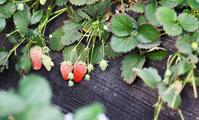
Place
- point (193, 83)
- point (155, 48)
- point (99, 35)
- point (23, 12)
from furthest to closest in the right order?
1. point (23, 12)
2. point (99, 35)
3. point (155, 48)
4. point (193, 83)

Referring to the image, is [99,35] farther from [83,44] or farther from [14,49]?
[14,49]

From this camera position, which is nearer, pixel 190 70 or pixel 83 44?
pixel 190 70

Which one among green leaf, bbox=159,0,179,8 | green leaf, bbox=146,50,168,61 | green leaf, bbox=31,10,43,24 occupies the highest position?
green leaf, bbox=159,0,179,8

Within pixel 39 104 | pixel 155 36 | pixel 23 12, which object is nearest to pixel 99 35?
pixel 155 36

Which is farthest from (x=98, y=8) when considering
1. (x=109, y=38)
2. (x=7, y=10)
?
(x=7, y=10)

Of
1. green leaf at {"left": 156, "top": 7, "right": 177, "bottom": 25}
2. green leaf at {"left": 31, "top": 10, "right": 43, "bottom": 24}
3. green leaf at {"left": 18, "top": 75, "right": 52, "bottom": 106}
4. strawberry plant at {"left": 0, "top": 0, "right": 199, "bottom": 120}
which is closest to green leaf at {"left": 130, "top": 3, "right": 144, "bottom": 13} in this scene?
strawberry plant at {"left": 0, "top": 0, "right": 199, "bottom": 120}

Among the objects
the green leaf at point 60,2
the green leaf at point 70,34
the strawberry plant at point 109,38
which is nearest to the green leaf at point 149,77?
the strawberry plant at point 109,38

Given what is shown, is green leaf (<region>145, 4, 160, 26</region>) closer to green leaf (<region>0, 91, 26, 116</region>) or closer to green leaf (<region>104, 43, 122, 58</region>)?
green leaf (<region>104, 43, 122, 58</region>)
